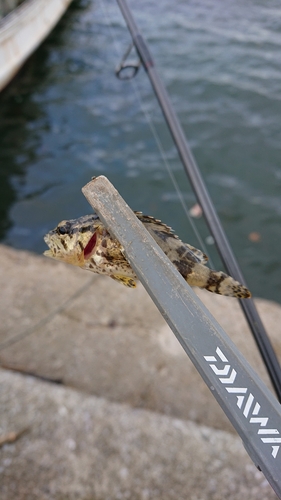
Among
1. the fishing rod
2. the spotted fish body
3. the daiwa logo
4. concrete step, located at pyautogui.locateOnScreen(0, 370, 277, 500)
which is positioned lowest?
concrete step, located at pyautogui.locateOnScreen(0, 370, 277, 500)

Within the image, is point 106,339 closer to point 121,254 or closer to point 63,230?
point 63,230

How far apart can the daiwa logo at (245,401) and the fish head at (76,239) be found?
0.70m

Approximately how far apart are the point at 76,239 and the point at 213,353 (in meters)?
0.80

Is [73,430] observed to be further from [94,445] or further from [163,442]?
[163,442]

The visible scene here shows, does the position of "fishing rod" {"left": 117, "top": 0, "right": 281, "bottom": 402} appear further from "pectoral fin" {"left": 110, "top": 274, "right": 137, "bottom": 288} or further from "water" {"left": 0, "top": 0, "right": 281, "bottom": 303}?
"water" {"left": 0, "top": 0, "right": 281, "bottom": 303}

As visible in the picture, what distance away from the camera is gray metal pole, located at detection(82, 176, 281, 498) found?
155 centimetres

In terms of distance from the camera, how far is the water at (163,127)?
927 centimetres

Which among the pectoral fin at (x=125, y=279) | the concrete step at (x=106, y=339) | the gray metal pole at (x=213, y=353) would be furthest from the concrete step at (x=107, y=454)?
the gray metal pole at (x=213, y=353)

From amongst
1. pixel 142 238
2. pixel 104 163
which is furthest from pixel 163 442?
pixel 104 163

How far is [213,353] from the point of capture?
5.13 ft

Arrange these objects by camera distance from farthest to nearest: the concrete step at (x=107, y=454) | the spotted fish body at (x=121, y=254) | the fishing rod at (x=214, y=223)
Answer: the concrete step at (x=107, y=454) → the fishing rod at (x=214, y=223) → the spotted fish body at (x=121, y=254)

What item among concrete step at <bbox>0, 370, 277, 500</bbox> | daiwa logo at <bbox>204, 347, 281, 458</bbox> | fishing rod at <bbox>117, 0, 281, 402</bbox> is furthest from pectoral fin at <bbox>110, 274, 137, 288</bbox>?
concrete step at <bbox>0, 370, 277, 500</bbox>

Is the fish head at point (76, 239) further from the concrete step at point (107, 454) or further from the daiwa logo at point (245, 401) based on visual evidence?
the concrete step at point (107, 454)

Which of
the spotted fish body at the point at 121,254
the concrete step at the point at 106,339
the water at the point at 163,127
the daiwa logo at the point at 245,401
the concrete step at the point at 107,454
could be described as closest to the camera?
the daiwa logo at the point at 245,401
